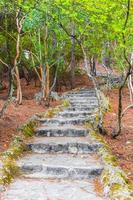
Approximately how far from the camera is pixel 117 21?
1116 cm

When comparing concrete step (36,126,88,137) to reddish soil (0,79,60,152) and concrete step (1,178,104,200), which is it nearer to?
reddish soil (0,79,60,152)

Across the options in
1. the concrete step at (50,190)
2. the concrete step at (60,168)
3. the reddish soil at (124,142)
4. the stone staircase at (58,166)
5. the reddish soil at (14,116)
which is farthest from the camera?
the reddish soil at (14,116)

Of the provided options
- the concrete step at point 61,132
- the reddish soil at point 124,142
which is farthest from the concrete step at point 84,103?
the concrete step at point 61,132

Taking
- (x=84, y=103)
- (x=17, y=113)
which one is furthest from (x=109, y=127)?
(x=84, y=103)

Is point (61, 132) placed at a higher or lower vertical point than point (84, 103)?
lower

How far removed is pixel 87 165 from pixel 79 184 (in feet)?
3.32

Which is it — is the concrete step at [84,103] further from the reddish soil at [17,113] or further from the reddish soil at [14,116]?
the reddish soil at [14,116]

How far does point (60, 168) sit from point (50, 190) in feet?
3.87

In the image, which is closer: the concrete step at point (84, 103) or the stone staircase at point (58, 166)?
the stone staircase at point (58, 166)

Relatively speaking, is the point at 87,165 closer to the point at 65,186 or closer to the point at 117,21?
the point at 65,186

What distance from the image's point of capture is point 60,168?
27.4 ft

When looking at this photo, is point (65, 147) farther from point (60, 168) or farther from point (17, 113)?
point (17, 113)

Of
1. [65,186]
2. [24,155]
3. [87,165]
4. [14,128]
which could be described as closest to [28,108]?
[14,128]

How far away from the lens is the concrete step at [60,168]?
326 inches
